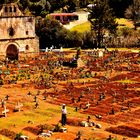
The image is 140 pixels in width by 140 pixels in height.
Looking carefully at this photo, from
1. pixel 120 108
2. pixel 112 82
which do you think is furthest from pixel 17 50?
pixel 120 108

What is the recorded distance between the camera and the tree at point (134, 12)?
88.5 m

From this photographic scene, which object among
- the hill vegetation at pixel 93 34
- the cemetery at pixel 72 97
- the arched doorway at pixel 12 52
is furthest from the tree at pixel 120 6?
the arched doorway at pixel 12 52

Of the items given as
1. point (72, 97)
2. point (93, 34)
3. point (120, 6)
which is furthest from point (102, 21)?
point (72, 97)

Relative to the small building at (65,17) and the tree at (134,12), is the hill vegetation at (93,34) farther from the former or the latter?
the small building at (65,17)

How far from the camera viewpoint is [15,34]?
6300 cm

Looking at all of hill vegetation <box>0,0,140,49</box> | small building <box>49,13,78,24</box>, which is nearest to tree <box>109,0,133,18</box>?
small building <box>49,13,78,24</box>

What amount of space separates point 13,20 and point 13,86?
2208 centimetres

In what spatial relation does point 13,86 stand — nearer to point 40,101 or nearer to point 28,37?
point 40,101

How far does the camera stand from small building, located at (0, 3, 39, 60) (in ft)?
203

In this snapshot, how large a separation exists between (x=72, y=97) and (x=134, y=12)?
56005 millimetres

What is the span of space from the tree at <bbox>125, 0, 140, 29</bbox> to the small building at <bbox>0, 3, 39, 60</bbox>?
28911 millimetres

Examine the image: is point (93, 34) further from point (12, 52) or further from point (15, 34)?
point (12, 52)

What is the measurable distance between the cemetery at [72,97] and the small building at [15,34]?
3.82 meters

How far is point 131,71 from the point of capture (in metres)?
49.3
